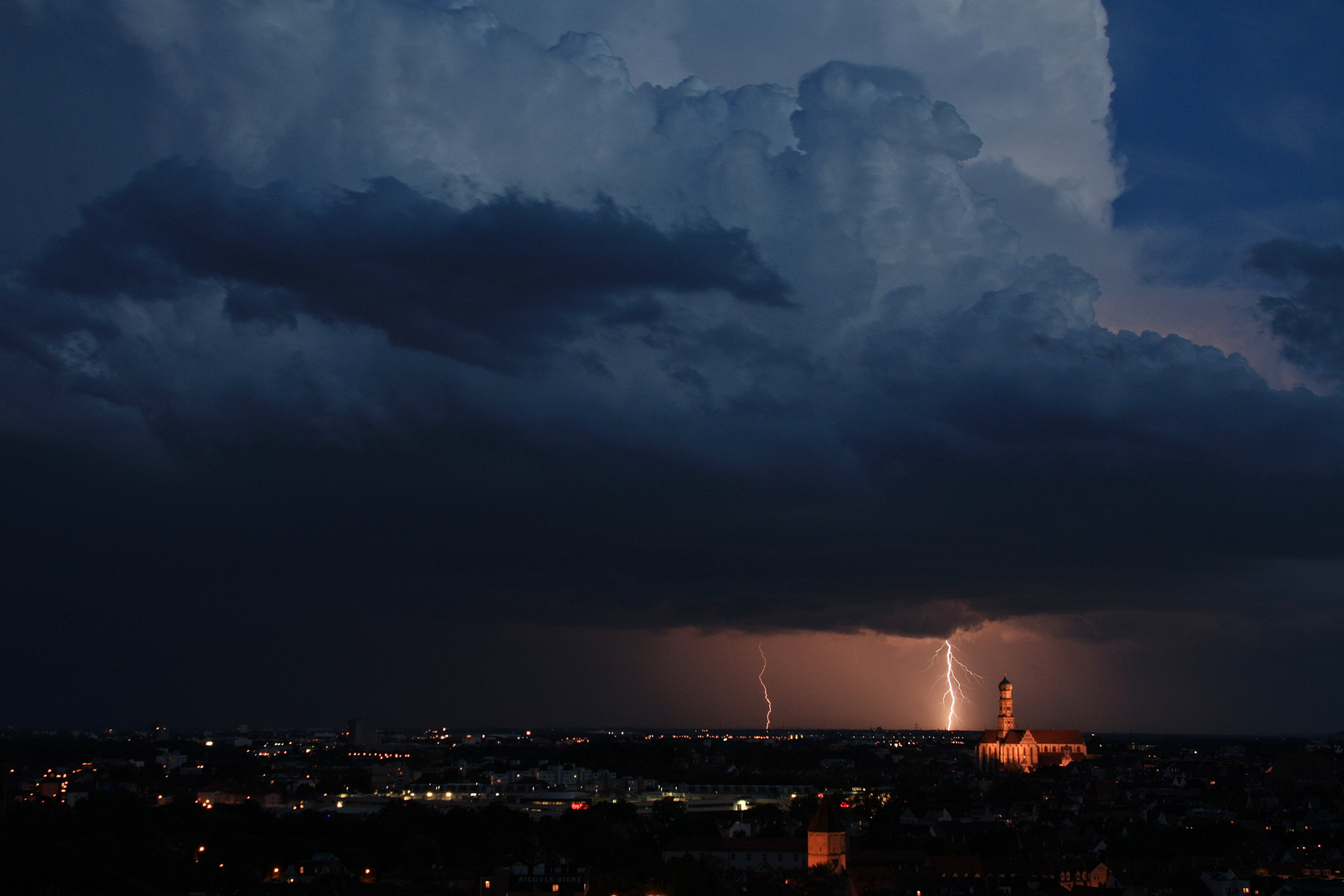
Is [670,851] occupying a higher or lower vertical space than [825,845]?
lower

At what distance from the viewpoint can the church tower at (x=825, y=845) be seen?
100062 millimetres

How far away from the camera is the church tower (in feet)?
328

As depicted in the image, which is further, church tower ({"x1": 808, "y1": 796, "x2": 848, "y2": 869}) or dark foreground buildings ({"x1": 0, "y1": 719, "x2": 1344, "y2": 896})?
church tower ({"x1": 808, "y1": 796, "x2": 848, "y2": 869})

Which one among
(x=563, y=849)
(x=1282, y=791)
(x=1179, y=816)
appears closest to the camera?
(x=563, y=849)

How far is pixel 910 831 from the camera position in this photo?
131 m

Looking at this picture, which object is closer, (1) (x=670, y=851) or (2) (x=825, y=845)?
(2) (x=825, y=845)

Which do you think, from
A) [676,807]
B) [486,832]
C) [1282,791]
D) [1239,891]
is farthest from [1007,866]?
[1282,791]

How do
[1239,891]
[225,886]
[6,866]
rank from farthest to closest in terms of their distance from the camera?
1. [1239,891]
2. [225,886]
3. [6,866]

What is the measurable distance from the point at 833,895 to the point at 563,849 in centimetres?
3093

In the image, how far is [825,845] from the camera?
329 ft

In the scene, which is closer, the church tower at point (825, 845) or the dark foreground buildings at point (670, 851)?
the dark foreground buildings at point (670, 851)

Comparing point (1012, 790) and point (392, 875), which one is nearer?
point (392, 875)

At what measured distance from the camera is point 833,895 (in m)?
91.6

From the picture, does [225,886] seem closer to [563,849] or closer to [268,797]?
[563,849]
